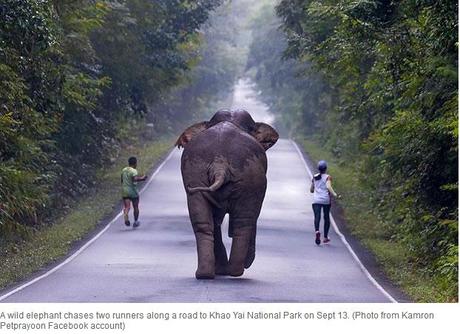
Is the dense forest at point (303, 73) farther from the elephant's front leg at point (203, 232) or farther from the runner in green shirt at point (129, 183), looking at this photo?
the elephant's front leg at point (203, 232)

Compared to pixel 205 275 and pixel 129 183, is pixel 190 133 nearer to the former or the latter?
pixel 205 275

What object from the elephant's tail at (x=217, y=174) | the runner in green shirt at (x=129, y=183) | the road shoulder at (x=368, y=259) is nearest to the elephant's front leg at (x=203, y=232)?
the elephant's tail at (x=217, y=174)

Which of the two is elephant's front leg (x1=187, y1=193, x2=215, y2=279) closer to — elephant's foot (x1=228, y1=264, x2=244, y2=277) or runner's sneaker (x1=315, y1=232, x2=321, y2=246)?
elephant's foot (x1=228, y1=264, x2=244, y2=277)

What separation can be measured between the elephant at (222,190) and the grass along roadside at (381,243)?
250 cm

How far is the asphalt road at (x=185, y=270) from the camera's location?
49.8ft

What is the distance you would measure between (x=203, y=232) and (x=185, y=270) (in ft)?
6.43

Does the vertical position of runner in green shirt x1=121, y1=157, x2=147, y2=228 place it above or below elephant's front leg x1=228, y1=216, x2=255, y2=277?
above

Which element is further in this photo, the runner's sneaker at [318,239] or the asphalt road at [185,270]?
the runner's sneaker at [318,239]

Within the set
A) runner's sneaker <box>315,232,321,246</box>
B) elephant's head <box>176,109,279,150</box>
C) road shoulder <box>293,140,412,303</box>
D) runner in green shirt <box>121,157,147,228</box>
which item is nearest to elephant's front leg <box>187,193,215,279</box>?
elephant's head <box>176,109,279,150</box>

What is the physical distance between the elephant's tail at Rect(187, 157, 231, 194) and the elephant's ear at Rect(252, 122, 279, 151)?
1.58 m

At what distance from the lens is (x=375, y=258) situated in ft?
70.9

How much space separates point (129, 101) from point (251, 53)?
43.7 metres

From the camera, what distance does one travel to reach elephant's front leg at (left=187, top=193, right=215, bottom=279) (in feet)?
53.5
